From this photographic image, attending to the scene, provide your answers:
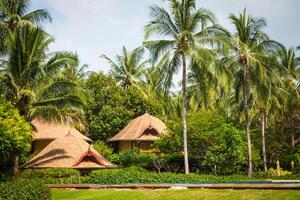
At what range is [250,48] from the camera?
3359 cm

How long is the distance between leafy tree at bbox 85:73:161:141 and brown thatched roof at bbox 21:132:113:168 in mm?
10825

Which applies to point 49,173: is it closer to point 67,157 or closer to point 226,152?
point 67,157

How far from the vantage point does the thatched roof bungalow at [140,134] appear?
42.0m

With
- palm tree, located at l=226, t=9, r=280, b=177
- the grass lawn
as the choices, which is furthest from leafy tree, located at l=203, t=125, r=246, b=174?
the grass lawn

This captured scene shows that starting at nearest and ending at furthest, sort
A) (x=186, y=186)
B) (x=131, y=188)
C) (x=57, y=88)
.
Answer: (x=186, y=186) < (x=131, y=188) < (x=57, y=88)

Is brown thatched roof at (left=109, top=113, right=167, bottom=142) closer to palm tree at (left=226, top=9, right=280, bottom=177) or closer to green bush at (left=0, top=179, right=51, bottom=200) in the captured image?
palm tree at (left=226, top=9, right=280, bottom=177)

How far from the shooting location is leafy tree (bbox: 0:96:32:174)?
22828 mm

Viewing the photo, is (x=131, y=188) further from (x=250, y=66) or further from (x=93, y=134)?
(x=93, y=134)

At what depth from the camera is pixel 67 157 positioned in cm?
3231

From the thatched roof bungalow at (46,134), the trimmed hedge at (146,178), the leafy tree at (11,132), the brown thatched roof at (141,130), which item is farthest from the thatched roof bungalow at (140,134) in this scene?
the leafy tree at (11,132)

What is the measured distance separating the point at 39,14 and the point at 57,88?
6.37 meters

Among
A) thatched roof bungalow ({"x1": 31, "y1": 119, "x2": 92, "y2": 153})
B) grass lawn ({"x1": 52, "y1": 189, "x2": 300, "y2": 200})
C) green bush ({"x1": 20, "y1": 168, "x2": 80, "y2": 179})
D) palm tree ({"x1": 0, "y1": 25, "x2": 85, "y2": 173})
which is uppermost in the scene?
palm tree ({"x1": 0, "y1": 25, "x2": 85, "y2": 173})

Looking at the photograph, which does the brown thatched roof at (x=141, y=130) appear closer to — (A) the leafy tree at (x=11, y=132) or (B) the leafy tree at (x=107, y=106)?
(B) the leafy tree at (x=107, y=106)

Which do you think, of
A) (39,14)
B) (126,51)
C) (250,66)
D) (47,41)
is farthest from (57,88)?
(126,51)
